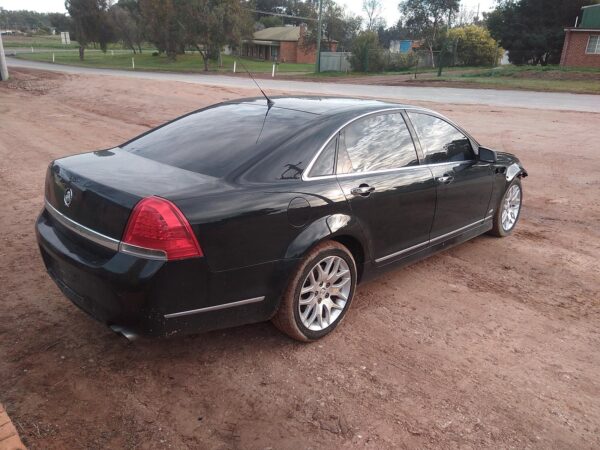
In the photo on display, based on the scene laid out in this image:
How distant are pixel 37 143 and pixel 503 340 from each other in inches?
380

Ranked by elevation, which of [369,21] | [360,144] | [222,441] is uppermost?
[369,21]

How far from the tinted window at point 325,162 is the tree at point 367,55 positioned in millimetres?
41478

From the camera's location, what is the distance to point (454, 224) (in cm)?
462

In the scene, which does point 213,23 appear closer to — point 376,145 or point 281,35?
point 281,35

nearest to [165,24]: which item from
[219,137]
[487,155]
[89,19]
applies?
[89,19]

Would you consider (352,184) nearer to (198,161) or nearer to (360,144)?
(360,144)

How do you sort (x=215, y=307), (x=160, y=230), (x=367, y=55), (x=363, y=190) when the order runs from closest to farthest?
(x=160, y=230), (x=215, y=307), (x=363, y=190), (x=367, y=55)

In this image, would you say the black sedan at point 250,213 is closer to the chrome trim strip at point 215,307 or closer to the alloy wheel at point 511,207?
the chrome trim strip at point 215,307

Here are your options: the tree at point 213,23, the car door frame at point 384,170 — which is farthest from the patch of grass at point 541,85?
the car door frame at point 384,170

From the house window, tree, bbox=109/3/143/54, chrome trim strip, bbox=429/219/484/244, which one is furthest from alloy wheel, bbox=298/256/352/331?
tree, bbox=109/3/143/54

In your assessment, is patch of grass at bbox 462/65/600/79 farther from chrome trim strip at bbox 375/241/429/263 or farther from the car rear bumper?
the car rear bumper

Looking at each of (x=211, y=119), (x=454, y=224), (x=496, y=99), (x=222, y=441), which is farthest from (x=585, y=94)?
(x=222, y=441)

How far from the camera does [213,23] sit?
4247 centimetres

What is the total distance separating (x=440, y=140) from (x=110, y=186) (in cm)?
290
